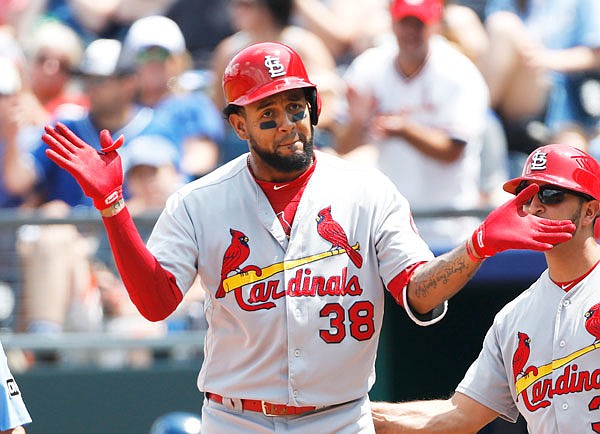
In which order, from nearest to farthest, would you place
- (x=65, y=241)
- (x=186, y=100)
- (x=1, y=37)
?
1. (x=65, y=241)
2. (x=186, y=100)
3. (x=1, y=37)

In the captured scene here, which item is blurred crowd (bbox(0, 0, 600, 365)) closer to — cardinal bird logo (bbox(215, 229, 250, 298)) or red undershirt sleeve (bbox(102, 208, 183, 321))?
cardinal bird logo (bbox(215, 229, 250, 298))

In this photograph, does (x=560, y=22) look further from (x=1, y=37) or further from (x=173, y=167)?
(x=1, y=37)

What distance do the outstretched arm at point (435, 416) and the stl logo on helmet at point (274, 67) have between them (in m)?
1.24

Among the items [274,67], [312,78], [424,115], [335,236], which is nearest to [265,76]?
A: [274,67]

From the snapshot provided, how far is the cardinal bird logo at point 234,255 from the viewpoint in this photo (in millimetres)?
4168

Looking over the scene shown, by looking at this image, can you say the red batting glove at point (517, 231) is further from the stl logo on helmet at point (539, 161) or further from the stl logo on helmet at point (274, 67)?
the stl logo on helmet at point (274, 67)

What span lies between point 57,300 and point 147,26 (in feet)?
6.36

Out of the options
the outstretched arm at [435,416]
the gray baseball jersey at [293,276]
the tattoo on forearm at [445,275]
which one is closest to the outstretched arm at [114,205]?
the gray baseball jersey at [293,276]

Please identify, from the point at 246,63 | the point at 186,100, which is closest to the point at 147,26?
the point at 186,100

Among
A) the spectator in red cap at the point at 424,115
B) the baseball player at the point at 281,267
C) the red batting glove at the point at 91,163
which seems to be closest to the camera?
the red batting glove at the point at 91,163

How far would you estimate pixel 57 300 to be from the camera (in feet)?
22.3

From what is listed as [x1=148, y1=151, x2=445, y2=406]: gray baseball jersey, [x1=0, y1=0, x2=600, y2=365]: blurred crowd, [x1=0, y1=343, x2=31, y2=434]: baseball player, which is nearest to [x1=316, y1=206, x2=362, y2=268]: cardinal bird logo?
[x1=148, y1=151, x2=445, y2=406]: gray baseball jersey


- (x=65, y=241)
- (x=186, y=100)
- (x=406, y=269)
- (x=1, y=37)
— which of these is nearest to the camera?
(x=406, y=269)

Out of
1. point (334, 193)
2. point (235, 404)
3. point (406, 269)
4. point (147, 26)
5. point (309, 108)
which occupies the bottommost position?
point (235, 404)
